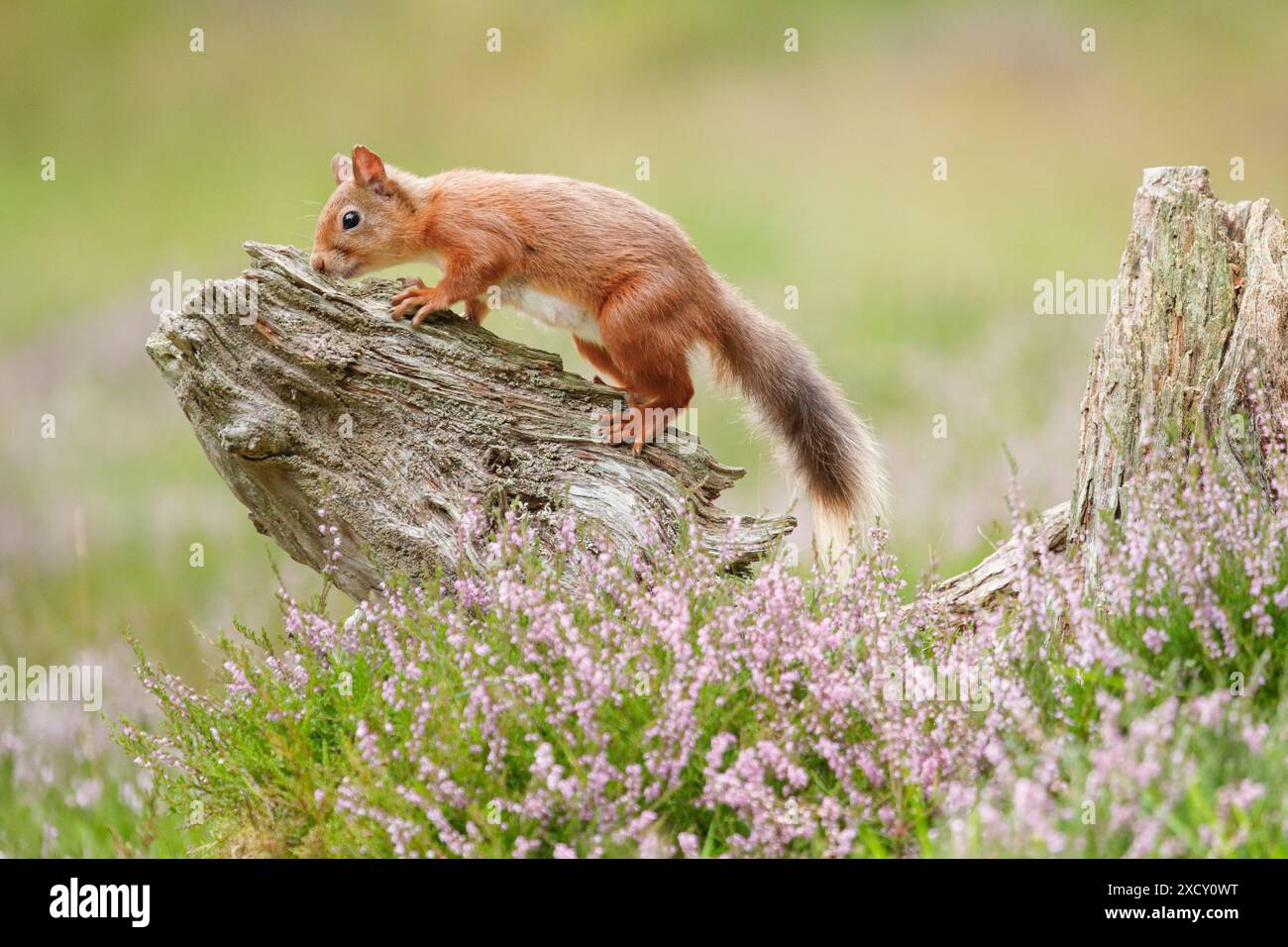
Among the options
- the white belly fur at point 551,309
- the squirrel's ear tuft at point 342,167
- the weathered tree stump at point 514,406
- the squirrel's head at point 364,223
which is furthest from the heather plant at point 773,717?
the squirrel's ear tuft at point 342,167

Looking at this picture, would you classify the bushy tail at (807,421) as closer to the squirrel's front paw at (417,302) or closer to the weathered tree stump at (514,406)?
the weathered tree stump at (514,406)

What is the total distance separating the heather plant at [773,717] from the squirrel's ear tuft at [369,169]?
1.89m

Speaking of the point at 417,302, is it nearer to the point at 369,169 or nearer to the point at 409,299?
the point at 409,299

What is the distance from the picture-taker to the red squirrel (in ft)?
15.9

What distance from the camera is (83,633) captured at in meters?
5.98

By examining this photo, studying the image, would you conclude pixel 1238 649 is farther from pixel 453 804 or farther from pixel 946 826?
pixel 453 804

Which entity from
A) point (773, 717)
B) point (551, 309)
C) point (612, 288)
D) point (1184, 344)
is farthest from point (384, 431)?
point (1184, 344)

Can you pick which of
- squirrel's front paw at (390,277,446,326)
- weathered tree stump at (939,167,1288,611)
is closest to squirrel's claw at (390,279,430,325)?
squirrel's front paw at (390,277,446,326)

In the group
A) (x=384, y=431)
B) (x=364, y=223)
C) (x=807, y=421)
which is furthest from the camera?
(x=807, y=421)

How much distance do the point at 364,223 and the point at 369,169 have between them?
22 centimetres

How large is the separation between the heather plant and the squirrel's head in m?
1.68

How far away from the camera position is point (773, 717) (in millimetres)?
3312

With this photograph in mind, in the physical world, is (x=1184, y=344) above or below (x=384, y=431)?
above

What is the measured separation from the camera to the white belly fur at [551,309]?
5035mm
